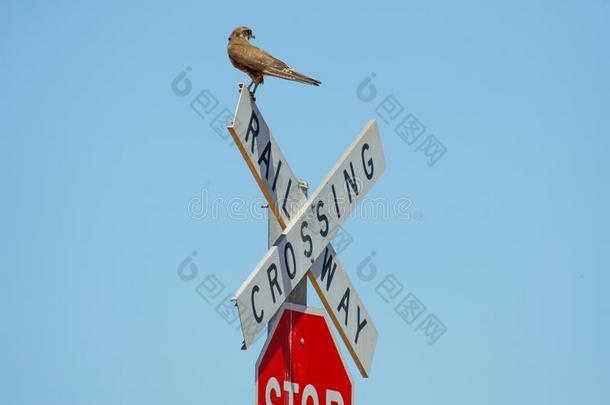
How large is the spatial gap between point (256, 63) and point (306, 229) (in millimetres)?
1056

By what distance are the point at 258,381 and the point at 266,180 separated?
59 centimetres

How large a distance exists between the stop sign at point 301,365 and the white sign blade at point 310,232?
12 cm

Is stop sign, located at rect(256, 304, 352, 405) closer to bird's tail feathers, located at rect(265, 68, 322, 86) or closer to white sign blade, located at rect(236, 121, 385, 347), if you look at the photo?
white sign blade, located at rect(236, 121, 385, 347)

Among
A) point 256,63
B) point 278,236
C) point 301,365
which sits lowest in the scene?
point 301,365

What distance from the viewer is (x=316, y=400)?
2.66m

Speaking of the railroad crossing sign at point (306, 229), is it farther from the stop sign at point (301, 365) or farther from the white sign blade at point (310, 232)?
the stop sign at point (301, 365)

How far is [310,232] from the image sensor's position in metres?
2.72

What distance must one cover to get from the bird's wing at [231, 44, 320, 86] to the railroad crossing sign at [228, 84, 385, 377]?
0.45 metres

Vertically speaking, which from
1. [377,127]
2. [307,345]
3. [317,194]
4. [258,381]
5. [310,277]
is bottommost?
[258,381]

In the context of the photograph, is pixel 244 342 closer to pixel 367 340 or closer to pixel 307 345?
pixel 307 345

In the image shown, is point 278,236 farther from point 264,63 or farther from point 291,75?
point 264,63

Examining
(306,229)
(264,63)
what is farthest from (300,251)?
(264,63)

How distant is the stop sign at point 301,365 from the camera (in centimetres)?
245

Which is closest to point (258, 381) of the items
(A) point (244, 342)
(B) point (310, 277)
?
(A) point (244, 342)
